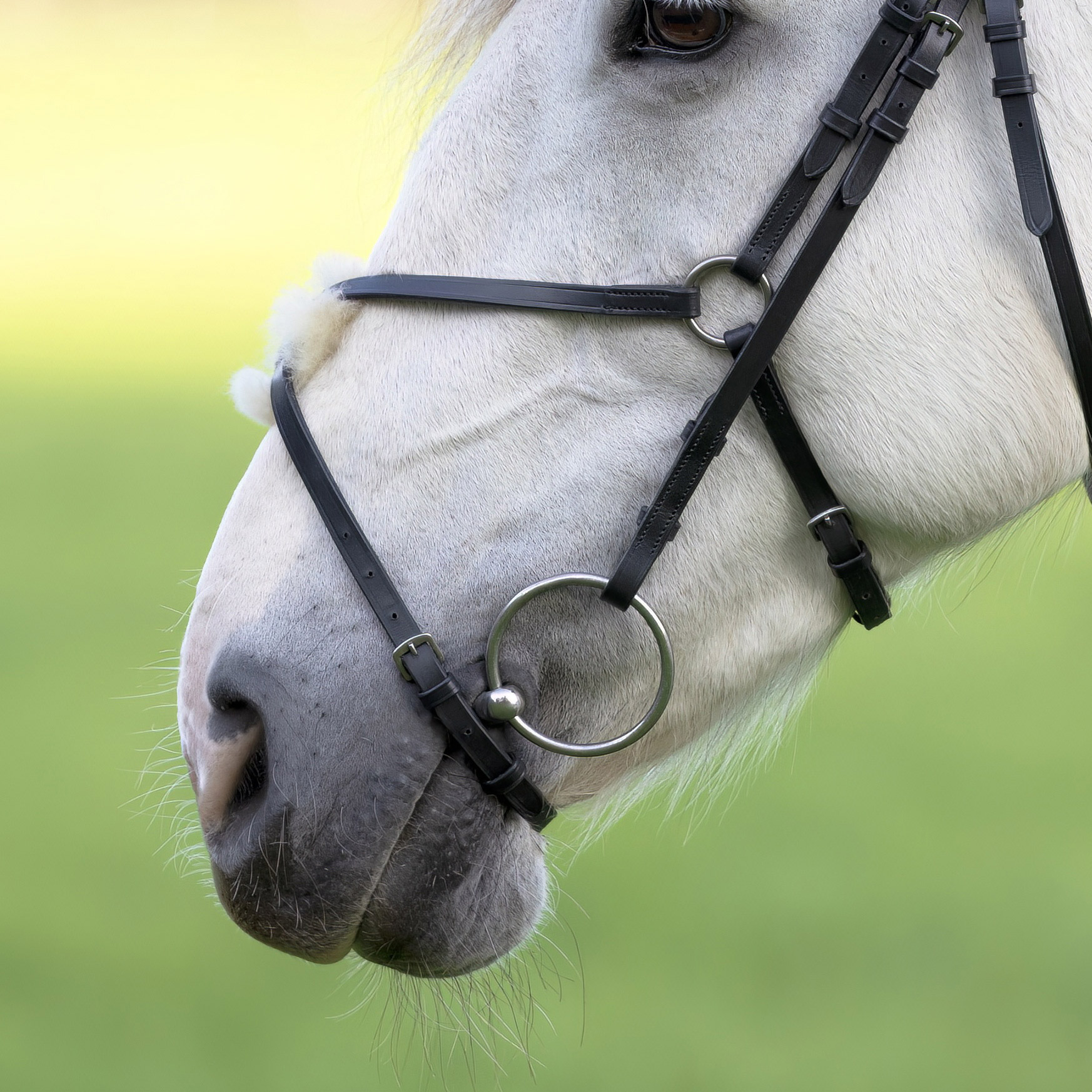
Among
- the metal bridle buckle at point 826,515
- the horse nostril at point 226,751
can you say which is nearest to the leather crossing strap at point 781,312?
the metal bridle buckle at point 826,515

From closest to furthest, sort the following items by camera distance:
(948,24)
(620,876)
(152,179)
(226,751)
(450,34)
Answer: (948,24) < (226,751) < (450,34) < (620,876) < (152,179)

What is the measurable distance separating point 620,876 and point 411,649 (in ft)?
9.62

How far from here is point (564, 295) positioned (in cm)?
105

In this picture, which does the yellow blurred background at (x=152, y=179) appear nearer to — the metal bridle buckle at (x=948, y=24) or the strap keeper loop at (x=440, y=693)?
the strap keeper loop at (x=440, y=693)

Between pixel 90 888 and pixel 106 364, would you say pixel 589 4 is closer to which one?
pixel 90 888

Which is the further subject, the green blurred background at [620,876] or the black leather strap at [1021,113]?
the green blurred background at [620,876]

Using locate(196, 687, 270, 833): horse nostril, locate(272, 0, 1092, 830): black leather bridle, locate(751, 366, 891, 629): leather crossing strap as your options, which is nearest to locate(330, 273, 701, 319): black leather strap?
locate(272, 0, 1092, 830): black leather bridle

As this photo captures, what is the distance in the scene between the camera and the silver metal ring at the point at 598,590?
1050 mm

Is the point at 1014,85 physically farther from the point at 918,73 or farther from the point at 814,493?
the point at 814,493

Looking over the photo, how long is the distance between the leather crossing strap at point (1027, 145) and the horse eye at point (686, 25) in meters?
0.25

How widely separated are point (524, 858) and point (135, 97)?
1922 cm

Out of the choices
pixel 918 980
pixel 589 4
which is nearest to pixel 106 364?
pixel 918 980

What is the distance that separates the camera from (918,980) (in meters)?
3.19

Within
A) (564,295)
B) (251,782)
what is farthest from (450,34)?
(251,782)
